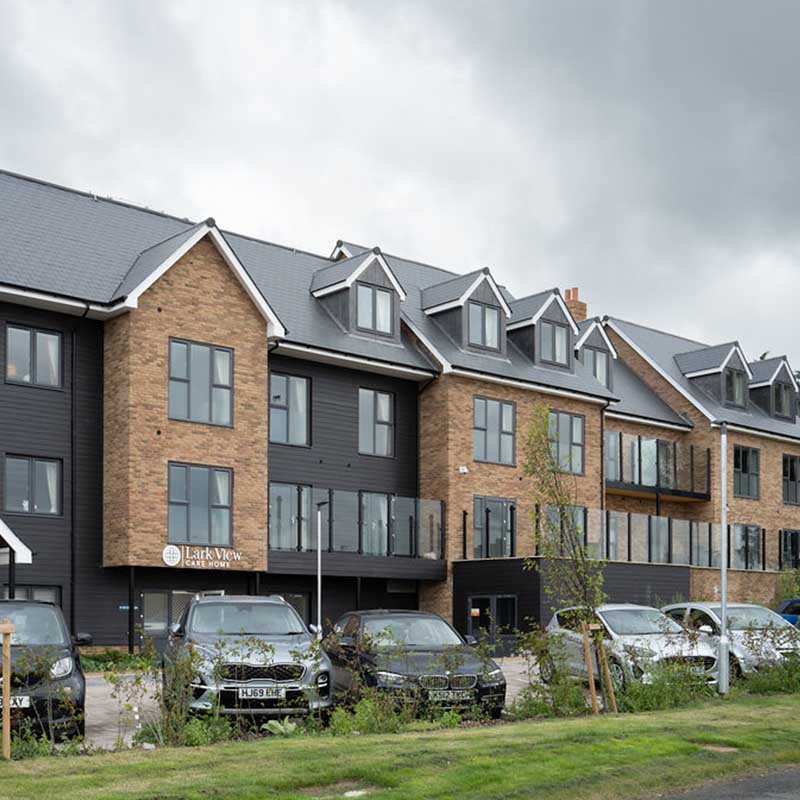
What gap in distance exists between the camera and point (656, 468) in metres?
40.9

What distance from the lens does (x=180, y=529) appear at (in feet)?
87.7

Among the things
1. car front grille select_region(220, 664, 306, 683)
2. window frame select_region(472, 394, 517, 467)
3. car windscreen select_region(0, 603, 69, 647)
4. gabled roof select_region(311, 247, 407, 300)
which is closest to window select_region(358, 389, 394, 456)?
window frame select_region(472, 394, 517, 467)

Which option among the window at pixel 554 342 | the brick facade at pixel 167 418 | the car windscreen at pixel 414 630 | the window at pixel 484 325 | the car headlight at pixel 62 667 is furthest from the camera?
the window at pixel 554 342

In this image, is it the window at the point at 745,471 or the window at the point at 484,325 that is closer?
the window at the point at 484,325

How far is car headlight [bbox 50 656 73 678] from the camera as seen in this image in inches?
539

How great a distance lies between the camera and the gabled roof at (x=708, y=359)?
44438 mm

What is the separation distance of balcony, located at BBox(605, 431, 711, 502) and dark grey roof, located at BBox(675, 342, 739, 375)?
3633 millimetres

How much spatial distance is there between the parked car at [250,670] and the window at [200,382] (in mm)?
10933

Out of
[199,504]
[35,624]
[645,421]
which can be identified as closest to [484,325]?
[645,421]

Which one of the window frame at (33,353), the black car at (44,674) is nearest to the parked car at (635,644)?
the black car at (44,674)

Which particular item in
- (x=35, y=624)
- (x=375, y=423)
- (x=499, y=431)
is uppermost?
(x=375, y=423)

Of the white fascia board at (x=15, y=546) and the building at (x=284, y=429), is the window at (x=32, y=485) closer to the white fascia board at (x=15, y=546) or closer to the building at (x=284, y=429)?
the building at (x=284, y=429)

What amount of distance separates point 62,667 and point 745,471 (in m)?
33.7

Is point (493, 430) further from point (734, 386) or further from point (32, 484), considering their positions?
point (734, 386)
